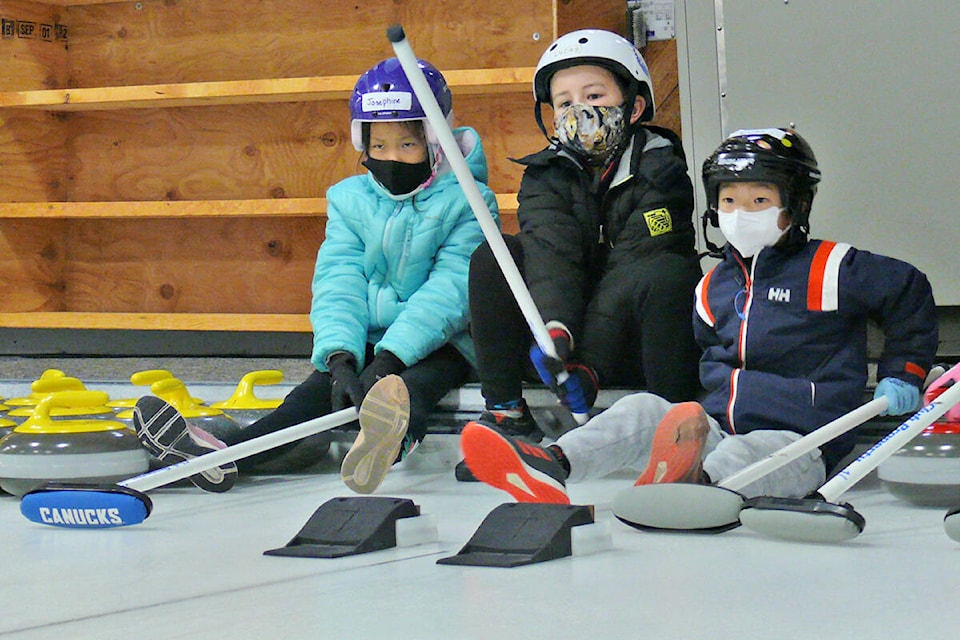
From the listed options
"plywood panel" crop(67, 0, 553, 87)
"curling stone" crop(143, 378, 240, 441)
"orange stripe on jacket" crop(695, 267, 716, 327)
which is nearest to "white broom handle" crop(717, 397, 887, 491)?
"orange stripe on jacket" crop(695, 267, 716, 327)

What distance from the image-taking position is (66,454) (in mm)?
2061

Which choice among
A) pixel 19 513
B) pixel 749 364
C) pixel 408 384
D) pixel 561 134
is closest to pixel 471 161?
pixel 561 134

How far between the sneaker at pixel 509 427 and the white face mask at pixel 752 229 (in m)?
0.54

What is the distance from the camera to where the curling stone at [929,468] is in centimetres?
190

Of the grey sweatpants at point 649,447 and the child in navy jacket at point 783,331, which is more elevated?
the child in navy jacket at point 783,331

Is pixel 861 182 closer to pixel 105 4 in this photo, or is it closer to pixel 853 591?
pixel 853 591

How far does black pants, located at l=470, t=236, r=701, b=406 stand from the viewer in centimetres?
224

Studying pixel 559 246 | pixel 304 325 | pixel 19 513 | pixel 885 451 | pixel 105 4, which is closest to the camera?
pixel 885 451

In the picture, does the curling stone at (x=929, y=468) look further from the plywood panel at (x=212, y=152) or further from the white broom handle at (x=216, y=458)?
the plywood panel at (x=212, y=152)

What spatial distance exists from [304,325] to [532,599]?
2244 millimetres

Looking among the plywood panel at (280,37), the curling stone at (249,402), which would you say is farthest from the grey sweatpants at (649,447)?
the plywood panel at (280,37)

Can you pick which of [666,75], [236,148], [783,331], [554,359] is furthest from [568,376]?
[236,148]

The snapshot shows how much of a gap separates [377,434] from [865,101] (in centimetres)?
150

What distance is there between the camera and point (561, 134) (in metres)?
2.39
